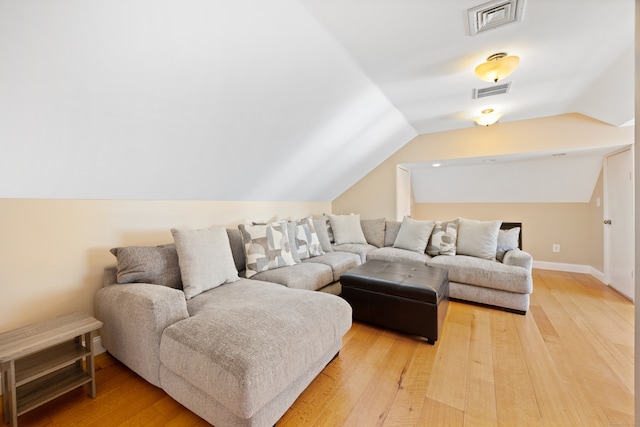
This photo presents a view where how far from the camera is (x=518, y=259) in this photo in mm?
2590

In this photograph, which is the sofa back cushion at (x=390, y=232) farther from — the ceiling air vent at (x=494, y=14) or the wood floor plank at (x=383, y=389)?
the ceiling air vent at (x=494, y=14)

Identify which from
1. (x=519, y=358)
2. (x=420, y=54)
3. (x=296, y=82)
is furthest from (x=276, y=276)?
(x=420, y=54)

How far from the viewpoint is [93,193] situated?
1.84 meters

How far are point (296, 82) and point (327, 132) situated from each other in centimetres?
89

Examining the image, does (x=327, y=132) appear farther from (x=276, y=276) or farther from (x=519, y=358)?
(x=519, y=358)

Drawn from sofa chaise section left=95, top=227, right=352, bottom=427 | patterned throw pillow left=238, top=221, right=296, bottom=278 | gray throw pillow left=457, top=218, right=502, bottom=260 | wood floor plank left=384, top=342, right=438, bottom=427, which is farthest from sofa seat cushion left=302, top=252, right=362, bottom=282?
gray throw pillow left=457, top=218, right=502, bottom=260

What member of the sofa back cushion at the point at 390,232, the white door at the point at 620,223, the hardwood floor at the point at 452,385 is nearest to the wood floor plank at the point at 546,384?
the hardwood floor at the point at 452,385

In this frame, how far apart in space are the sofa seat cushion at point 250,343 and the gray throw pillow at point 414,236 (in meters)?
2.02

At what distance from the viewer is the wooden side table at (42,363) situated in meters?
1.16

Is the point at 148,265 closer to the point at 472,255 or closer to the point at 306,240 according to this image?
the point at 306,240

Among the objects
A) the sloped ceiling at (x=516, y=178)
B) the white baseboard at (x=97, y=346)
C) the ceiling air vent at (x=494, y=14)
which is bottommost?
the white baseboard at (x=97, y=346)

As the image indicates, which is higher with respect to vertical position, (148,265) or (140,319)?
(148,265)

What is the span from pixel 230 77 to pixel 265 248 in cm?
144

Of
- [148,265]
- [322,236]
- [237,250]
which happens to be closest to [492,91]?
[322,236]
